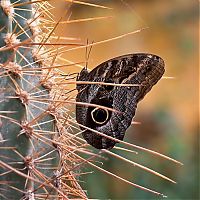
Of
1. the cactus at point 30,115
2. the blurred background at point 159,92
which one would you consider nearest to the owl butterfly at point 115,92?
the cactus at point 30,115

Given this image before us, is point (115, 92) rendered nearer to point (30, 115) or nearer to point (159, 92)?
point (30, 115)

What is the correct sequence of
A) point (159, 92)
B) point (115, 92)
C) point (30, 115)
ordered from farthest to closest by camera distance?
point (159, 92) → point (115, 92) → point (30, 115)

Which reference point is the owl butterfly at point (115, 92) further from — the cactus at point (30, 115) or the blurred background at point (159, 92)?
the blurred background at point (159, 92)

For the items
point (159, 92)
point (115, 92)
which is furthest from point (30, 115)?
point (159, 92)

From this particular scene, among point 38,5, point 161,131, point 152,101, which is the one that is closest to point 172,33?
point 152,101

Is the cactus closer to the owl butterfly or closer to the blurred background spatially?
the owl butterfly

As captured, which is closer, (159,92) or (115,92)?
(115,92)

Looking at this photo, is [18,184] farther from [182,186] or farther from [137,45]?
[137,45]
